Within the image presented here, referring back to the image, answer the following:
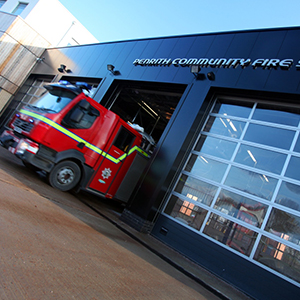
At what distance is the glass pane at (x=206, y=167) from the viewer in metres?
6.62

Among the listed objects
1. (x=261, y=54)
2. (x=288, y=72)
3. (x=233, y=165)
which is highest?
(x=261, y=54)

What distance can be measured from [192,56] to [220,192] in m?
5.11

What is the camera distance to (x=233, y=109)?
23.9 ft

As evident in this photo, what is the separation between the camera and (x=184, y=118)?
7.33 meters

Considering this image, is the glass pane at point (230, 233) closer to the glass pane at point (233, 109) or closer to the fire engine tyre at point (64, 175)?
the glass pane at point (233, 109)

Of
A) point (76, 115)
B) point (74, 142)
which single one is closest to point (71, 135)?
point (74, 142)

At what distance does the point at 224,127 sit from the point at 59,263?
20.2 feet

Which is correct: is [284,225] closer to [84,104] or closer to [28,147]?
[84,104]

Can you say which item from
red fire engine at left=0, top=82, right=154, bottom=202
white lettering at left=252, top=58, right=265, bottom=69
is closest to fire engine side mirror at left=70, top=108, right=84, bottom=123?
red fire engine at left=0, top=82, right=154, bottom=202

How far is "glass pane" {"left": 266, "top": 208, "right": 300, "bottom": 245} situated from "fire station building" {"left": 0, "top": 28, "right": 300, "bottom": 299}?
0.07 feet

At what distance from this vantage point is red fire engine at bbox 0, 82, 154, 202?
19.5 feet

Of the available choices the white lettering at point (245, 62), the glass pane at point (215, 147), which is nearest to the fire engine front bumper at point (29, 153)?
the glass pane at point (215, 147)

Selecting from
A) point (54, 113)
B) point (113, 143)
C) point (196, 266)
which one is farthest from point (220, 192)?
point (54, 113)

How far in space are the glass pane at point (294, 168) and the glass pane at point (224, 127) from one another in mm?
1609
